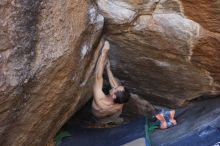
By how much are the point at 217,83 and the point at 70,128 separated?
5.79ft

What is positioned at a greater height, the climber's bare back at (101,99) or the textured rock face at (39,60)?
the textured rock face at (39,60)

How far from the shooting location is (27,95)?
3631mm

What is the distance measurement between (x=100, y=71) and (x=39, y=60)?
1.21 m

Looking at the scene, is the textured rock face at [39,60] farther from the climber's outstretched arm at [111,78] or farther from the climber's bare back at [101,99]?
the climber's outstretched arm at [111,78]

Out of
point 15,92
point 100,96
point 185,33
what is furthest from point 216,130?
point 15,92

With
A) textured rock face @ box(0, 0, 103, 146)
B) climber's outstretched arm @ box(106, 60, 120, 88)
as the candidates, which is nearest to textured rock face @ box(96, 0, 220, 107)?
climber's outstretched arm @ box(106, 60, 120, 88)

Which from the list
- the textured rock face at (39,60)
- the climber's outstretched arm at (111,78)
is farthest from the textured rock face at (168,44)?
the textured rock face at (39,60)

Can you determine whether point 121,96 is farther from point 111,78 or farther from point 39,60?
point 39,60

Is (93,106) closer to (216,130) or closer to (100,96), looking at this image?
(100,96)

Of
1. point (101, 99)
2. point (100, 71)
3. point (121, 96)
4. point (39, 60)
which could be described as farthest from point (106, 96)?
point (39, 60)

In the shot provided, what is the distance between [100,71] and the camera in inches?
184

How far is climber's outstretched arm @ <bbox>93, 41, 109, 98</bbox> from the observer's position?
4.57m

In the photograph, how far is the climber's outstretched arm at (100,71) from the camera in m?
4.57

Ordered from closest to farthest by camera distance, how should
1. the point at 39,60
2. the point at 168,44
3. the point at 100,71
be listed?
the point at 39,60 → the point at 168,44 → the point at 100,71
